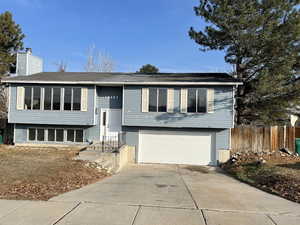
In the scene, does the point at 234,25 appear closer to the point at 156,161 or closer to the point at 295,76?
the point at 295,76

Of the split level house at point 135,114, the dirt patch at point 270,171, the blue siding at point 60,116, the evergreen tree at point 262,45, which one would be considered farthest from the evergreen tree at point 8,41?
the dirt patch at point 270,171

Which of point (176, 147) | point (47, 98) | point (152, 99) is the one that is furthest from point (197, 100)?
point (47, 98)

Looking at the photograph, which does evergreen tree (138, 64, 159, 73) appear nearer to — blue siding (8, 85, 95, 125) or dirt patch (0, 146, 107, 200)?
blue siding (8, 85, 95, 125)

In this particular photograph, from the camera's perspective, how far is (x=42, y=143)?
52.5ft

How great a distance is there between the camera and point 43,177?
809 cm

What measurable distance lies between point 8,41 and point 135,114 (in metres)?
16.0

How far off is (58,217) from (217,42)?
49.7ft

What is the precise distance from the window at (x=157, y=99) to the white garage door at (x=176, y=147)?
5.76 ft

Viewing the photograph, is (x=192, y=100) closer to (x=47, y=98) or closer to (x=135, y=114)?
(x=135, y=114)

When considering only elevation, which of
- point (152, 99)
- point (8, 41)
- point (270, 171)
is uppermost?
point (8, 41)

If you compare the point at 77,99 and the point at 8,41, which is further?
the point at 8,41

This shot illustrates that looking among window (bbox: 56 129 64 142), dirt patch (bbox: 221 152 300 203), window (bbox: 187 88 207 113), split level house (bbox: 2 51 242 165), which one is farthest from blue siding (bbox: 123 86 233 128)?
window (bbox: 56 129 64 142)

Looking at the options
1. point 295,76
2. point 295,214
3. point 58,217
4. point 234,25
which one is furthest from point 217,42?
point 58,217

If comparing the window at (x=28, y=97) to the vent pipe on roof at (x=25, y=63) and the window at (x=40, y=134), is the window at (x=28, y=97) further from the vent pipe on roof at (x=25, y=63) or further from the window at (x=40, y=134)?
the vent pipe on roof at (x=25, y=63)
